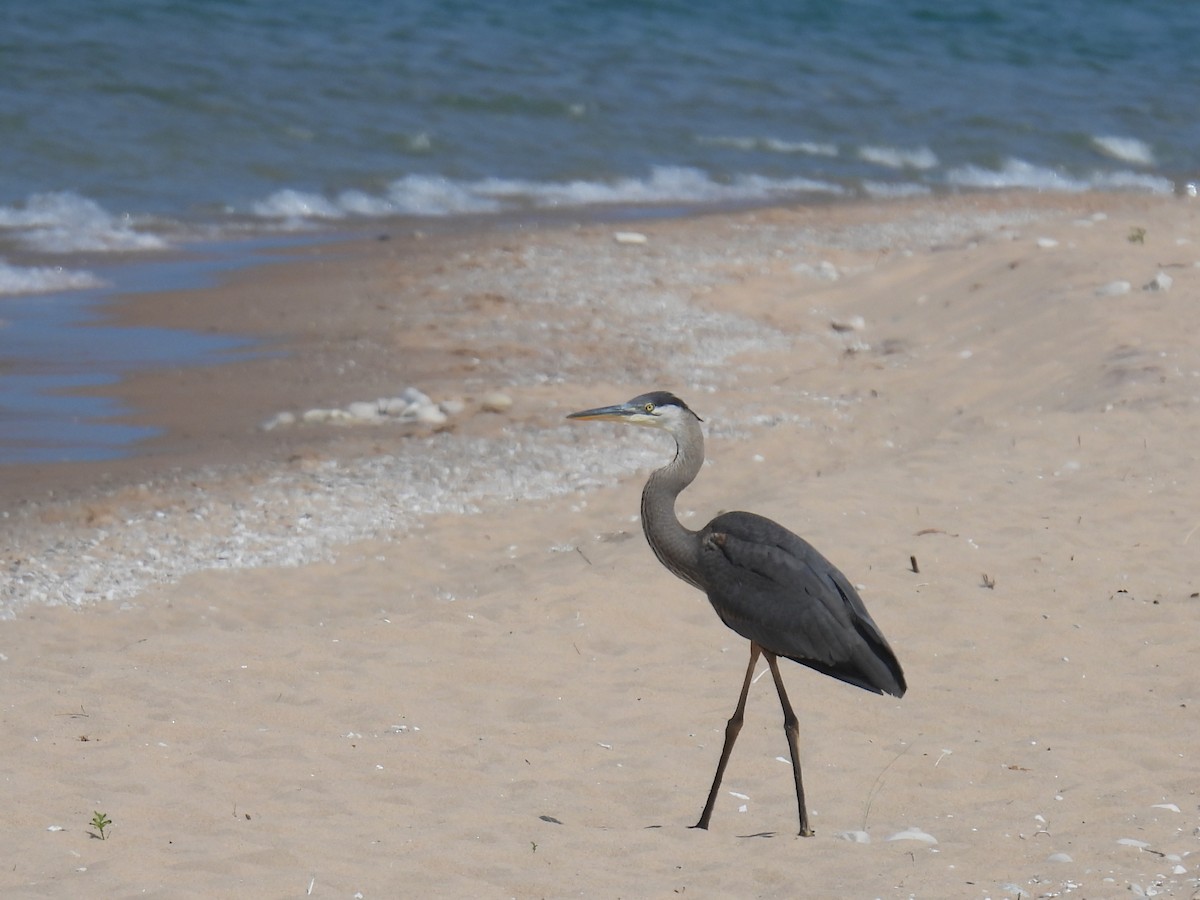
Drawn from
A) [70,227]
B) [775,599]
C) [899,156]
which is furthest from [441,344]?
[899,156]

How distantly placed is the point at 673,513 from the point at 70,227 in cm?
1233

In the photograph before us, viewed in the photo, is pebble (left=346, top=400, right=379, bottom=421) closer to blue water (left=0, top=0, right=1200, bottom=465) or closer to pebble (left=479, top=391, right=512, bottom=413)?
pebble (left=479, top=391, right=512, bottom=413)

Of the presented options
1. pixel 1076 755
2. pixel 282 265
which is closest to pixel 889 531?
pixel 1076 755

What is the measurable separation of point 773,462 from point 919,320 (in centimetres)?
353

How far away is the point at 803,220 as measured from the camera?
18141mm

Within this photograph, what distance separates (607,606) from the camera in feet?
23.5

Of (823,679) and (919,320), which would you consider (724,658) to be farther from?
(919,320)

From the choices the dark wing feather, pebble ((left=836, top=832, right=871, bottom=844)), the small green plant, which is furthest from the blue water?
pebble ((left=836, top=832, right=871, bottom=844))

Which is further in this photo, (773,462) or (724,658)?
(773,462)

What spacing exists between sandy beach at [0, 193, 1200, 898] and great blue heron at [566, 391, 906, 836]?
0.51m

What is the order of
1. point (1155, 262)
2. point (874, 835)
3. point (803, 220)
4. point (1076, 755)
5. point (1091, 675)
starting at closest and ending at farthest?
point (874, 835)
point (1076, 755)
point (1091, 675)
point (1155, 262)
point (803, 220)

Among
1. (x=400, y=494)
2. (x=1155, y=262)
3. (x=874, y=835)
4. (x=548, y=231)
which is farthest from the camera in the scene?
(x=548, y=231)

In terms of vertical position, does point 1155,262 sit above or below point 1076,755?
above

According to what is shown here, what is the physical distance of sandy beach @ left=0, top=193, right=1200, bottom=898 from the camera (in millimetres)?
5020
